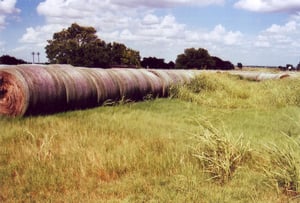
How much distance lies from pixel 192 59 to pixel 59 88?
5162cm

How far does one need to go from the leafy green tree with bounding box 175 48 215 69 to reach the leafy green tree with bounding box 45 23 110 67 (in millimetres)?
11672

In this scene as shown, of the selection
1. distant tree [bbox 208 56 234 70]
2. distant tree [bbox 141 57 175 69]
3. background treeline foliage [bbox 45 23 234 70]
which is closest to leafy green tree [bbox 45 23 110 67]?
background treeline foliage [bbox 45 23 234 70]

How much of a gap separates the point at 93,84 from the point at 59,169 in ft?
19.1

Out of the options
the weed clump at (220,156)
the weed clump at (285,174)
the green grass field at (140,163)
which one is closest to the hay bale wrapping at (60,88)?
the green grass field at (140,163)

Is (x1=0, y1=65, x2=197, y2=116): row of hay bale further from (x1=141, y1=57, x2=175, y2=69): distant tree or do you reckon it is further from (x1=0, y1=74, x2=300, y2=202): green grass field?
(x1=141, y1=57, x2=175, y2=69): distant tree

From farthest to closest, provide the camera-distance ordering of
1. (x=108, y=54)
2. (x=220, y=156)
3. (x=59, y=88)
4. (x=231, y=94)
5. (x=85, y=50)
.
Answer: (x=108, y=54), (x=85, y=50), (x=231, y=94), (x=59, y=88), (x=220, y=156)

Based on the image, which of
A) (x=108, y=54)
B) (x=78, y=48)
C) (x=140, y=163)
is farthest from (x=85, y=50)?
(x=140, y=163)

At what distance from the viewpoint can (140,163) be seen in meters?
5.14

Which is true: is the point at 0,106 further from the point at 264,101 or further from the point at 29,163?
the point at 264,101

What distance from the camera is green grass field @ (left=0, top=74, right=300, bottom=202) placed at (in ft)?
13.8

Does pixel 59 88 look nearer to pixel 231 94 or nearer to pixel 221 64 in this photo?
pixel 231 94

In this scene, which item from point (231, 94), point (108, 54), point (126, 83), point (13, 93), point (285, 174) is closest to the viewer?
point (285, 174)

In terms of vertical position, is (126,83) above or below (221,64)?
below

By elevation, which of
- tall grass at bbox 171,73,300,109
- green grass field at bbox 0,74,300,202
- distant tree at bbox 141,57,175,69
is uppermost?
distant tree at bbox 141,57,175,69
